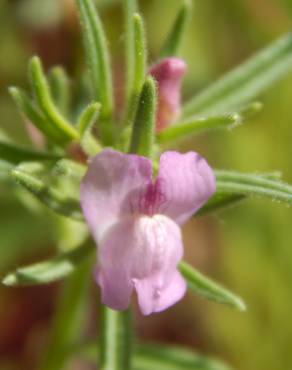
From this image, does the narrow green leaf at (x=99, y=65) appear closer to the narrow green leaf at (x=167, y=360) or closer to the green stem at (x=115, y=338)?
the green stem at (x=115, y=338)

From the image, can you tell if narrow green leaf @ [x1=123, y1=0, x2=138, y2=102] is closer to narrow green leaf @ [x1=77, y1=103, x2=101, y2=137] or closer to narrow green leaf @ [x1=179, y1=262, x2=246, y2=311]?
narrow green leaf @ [x1=77, y1=103, x2=101, y2=137]

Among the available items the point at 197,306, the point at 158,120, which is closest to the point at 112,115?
the point at 158,120

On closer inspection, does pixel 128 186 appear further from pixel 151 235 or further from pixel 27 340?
pixel 27 340

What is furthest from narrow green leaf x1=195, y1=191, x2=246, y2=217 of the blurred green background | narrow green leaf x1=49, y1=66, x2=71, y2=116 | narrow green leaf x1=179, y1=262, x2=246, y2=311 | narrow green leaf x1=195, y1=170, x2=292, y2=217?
the blurred green background

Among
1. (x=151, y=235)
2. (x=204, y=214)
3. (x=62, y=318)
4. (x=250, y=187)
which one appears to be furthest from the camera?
(x=62, y=318)

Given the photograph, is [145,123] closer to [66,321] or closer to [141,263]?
[141,263]

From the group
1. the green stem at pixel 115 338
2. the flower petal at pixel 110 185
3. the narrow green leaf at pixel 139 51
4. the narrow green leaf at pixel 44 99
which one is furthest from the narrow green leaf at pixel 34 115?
the green stem at pixel 115 338
